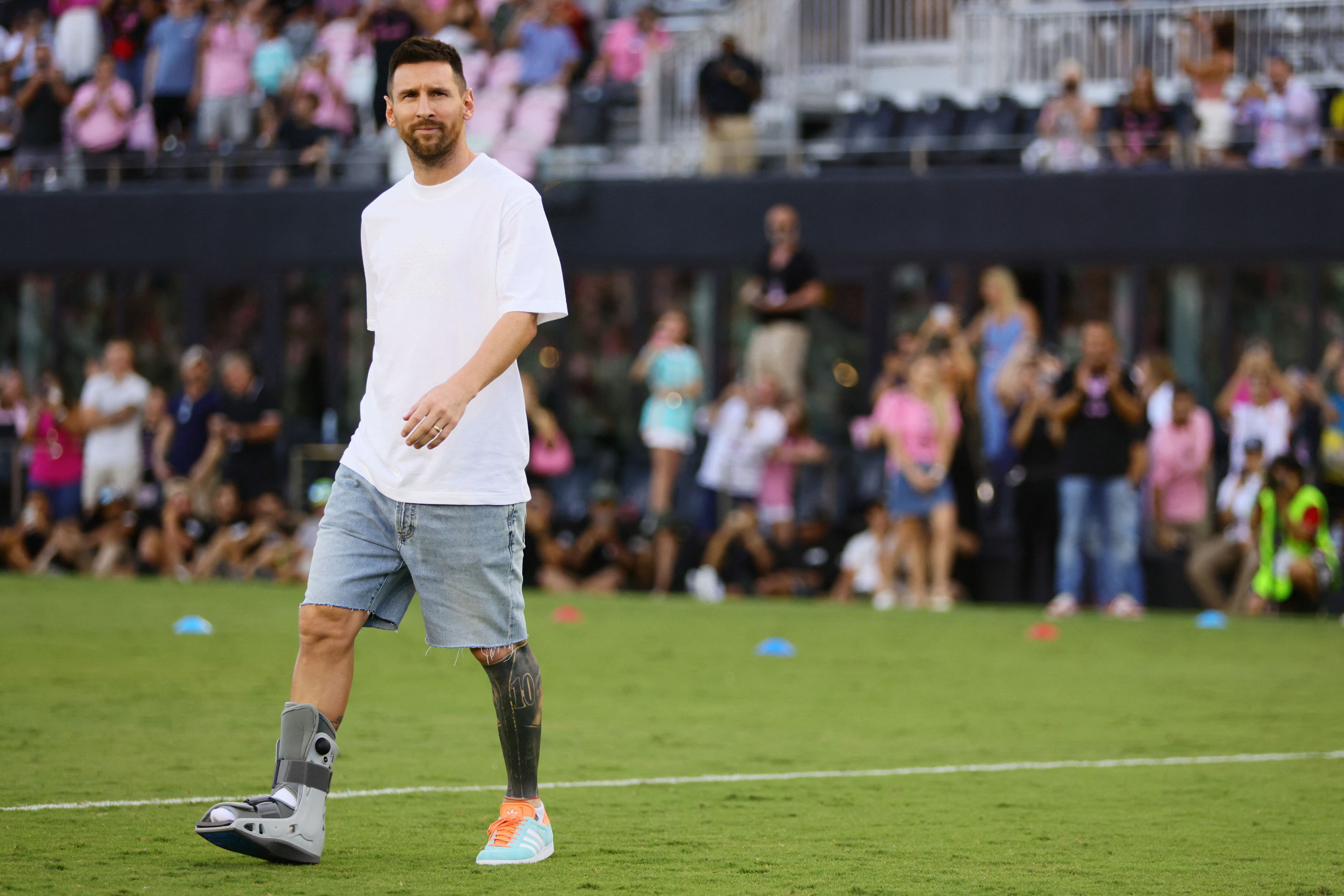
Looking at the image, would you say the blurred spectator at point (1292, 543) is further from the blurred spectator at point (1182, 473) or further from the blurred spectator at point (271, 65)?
the blurred spectator at point (271, 65)

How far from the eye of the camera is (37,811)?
568 cm

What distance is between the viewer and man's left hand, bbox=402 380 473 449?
466 centimetres

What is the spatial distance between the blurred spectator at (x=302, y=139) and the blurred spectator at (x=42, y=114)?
2715 millimetres

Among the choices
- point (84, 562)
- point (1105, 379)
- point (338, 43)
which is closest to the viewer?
point (1105, 379)

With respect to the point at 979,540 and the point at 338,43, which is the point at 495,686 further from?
the point at 338,43

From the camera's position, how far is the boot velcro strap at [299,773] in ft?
16.1

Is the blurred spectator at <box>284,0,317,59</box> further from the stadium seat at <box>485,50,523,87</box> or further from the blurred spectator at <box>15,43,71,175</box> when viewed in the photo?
the stadium seat at <box>485,50,523,87</box>

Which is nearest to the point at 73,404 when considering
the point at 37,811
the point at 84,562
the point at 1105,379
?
the point at 84,562

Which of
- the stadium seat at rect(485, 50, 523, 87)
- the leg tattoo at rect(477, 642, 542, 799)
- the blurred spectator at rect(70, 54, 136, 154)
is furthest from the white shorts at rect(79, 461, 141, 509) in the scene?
the leg tattoo at rect(477, 642, 542, 799)

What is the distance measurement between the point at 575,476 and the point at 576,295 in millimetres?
2465

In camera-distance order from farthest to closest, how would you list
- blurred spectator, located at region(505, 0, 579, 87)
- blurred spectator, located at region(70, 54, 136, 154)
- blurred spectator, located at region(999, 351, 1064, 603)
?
blurred spectator, located at region(70, 54, 136, 154) < blurred spectator, located at region(505, 0, 579, 87) < blurred spectator, located at region(999, 351, 1064, 603)

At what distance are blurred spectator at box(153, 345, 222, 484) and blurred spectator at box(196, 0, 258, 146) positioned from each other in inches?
157

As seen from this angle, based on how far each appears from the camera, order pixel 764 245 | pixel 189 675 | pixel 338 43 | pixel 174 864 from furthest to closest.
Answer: pixel 338 43 → pixel 764 245 → pixel 189 675 → pixel 174 864

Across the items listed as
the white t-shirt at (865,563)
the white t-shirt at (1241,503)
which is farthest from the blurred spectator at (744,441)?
the white t-shirt at (1241,503)
